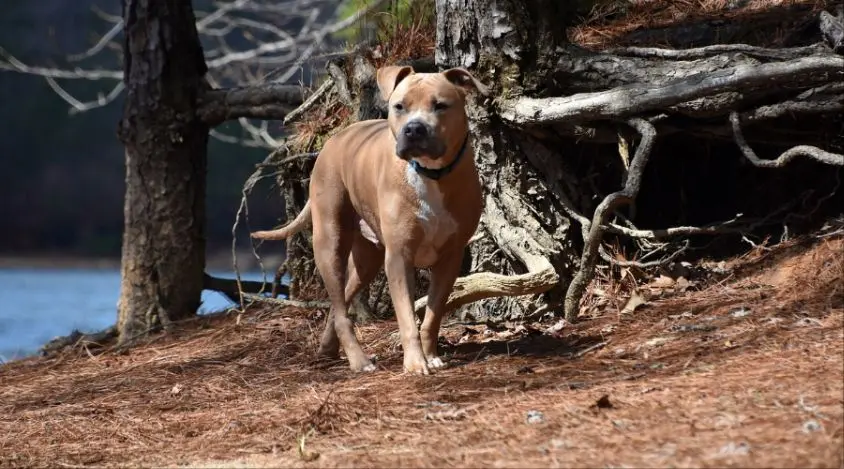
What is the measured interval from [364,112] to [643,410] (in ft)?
12.0

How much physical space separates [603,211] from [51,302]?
14.5m

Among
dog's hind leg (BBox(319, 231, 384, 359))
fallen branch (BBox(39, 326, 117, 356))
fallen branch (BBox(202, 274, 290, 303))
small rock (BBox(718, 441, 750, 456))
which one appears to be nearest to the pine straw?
dog's hind leg (BBox(319, 231, 384, 359))

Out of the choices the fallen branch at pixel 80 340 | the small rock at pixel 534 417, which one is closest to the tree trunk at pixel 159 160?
the fallen branch at pixel 80 340

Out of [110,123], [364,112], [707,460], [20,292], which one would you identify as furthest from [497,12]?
[110,123]

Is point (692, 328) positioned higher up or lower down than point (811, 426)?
lower down

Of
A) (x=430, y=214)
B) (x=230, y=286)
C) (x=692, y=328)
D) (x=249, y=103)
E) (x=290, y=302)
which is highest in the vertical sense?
(x=249, y=103)

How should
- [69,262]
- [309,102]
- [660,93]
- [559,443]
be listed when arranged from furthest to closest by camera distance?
[69,262]
[309,102]
[660,93]
[559,443]

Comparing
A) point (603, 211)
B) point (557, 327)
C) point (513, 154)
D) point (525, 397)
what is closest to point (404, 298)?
point (557, 327)

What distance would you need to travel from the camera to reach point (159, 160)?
26.0 ft

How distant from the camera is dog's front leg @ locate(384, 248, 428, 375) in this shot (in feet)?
16.7

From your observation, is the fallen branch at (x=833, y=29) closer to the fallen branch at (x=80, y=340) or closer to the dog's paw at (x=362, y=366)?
the dog's paw at (x=362, y=366)

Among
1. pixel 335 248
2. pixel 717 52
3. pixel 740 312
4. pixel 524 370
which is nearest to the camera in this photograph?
pixel 524 370

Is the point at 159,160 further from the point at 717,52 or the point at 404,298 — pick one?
the point at 717,52

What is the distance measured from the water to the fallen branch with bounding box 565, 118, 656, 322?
273 inches
